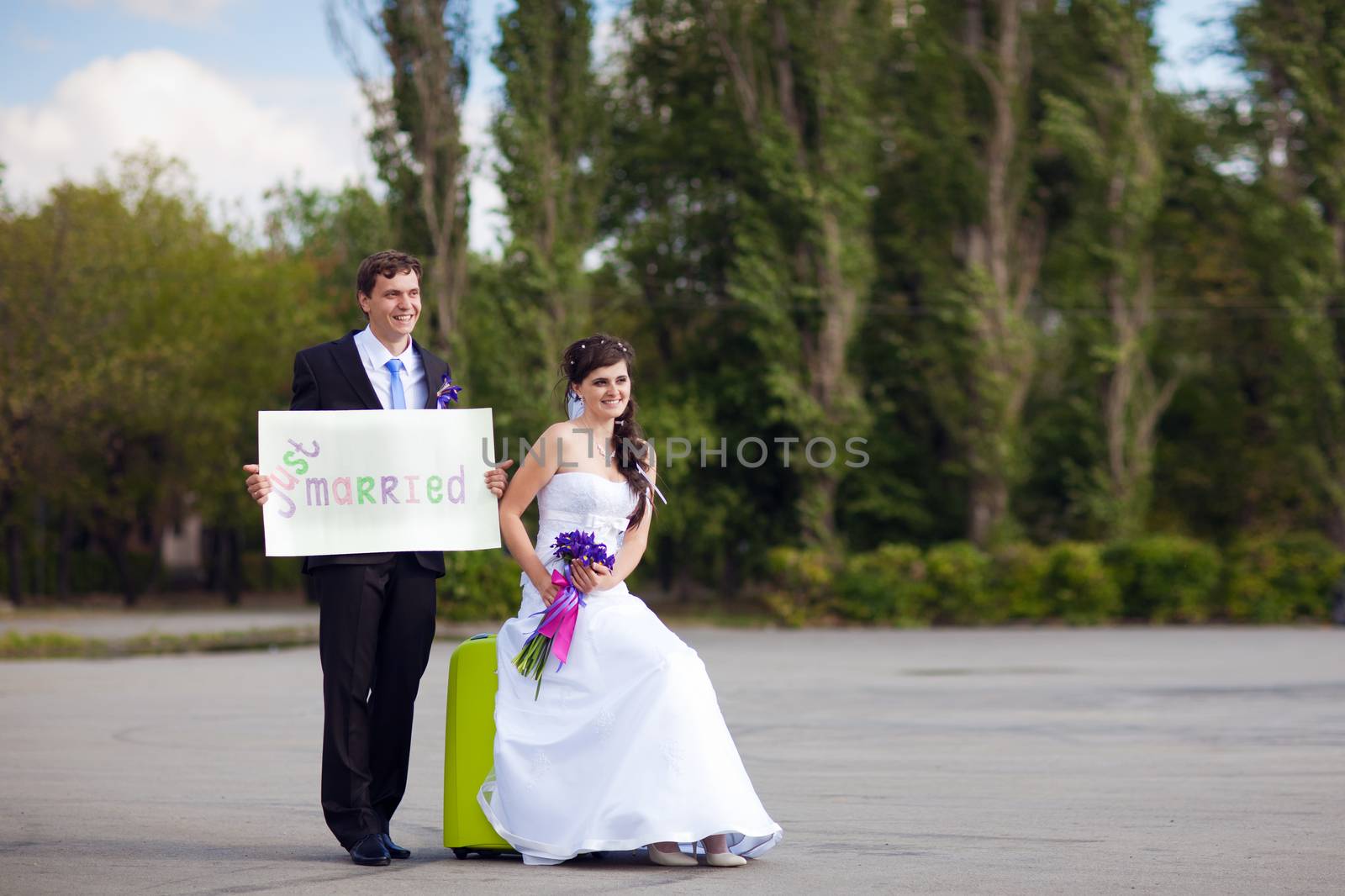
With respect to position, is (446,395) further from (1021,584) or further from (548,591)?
(1021,584)

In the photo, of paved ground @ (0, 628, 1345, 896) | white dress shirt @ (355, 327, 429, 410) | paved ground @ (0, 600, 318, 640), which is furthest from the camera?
paved ground @ (0, 600, 318, 640)

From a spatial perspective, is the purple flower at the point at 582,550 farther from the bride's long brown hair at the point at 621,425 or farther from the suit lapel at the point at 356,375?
the suit lapel at the point at 356,375

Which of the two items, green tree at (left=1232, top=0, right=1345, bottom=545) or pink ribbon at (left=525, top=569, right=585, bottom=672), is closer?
pink ribbon at (left=525, top=569, right=585, bottom=672)

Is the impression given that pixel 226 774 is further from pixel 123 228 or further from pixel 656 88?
pixel 123 228

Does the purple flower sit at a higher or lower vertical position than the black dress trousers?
higher

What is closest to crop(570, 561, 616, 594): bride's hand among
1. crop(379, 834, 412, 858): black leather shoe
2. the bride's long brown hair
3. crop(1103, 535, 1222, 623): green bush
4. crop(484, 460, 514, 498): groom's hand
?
the bride's long brown hair

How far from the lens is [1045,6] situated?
33.2m

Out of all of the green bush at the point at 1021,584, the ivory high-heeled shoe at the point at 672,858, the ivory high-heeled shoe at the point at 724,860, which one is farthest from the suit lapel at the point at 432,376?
the green bush at the point at 1021,584

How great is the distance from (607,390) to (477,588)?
2132cm

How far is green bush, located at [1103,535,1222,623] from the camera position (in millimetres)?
27819

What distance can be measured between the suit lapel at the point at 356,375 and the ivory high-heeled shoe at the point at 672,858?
223cm

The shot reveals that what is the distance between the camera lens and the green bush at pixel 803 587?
28.5m

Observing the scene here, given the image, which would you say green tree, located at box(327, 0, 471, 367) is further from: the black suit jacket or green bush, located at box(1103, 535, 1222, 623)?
the black suit jacket

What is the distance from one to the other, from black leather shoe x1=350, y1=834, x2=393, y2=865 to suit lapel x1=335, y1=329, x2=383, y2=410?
1821 mm
